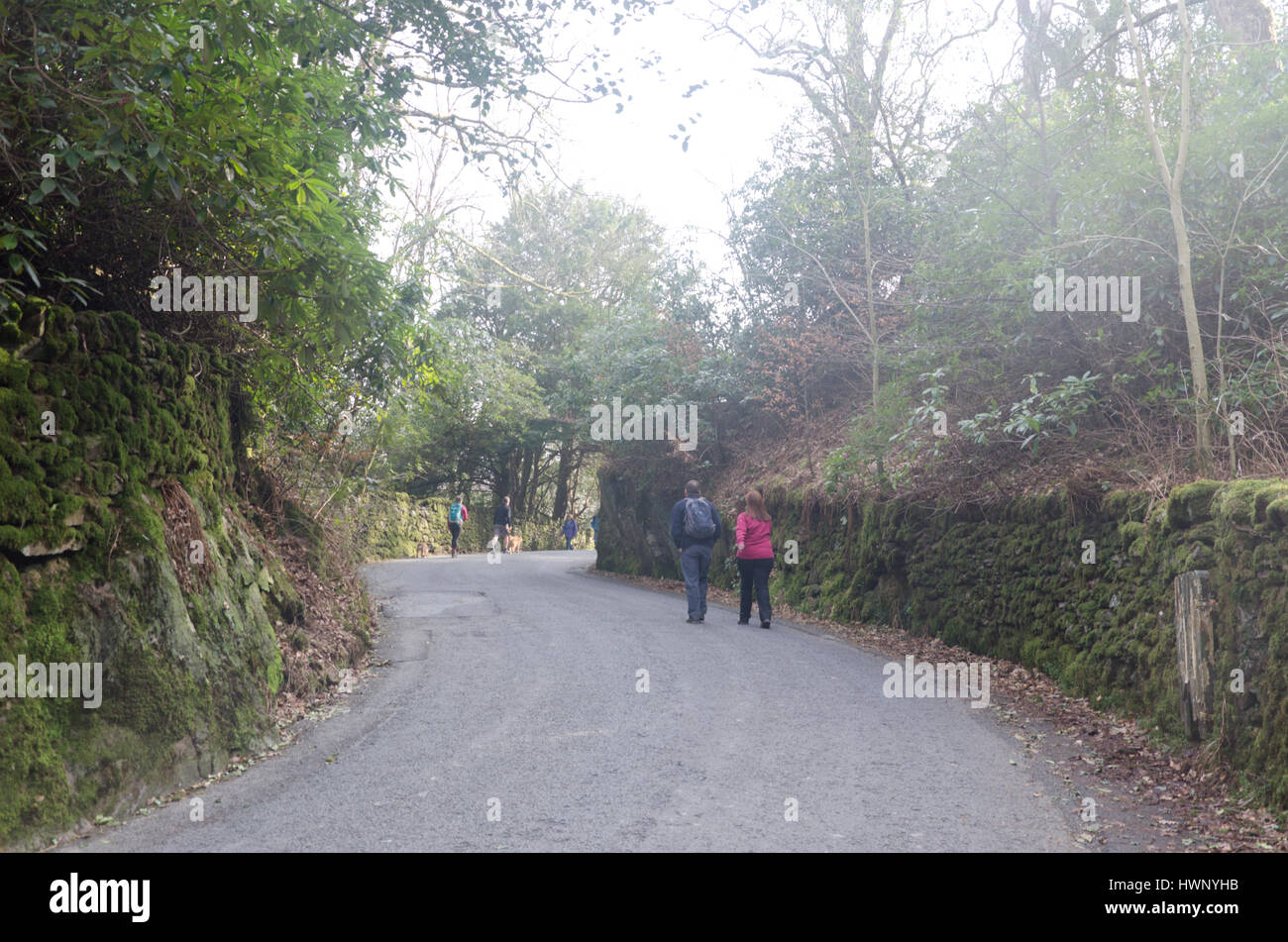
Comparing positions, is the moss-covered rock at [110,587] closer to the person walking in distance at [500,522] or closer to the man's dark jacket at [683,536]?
the man's dark jacket at [683,536]

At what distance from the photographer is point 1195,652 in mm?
6391

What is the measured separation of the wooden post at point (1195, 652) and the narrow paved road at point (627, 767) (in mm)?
1167

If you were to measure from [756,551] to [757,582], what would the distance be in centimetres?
49

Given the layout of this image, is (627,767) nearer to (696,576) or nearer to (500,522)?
(696,576)

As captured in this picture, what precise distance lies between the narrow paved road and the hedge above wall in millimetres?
1208

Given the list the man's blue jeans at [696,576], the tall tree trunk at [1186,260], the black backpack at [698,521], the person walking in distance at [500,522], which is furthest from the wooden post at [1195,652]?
the person walking in distance at [500,522]

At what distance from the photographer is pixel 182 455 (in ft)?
24.3

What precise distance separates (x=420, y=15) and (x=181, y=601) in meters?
6.52

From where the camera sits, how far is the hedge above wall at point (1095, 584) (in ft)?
19.0

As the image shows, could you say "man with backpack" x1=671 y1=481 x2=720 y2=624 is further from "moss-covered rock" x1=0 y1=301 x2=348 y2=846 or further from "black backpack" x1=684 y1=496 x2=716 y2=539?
"moss-covered rock" x1=0 y1=301 x2=348 y2=846

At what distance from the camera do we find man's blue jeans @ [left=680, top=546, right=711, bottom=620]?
44.3 feet

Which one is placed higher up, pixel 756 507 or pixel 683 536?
pixel 756 507

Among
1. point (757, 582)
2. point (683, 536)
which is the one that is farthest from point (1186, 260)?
point (683, 536)
